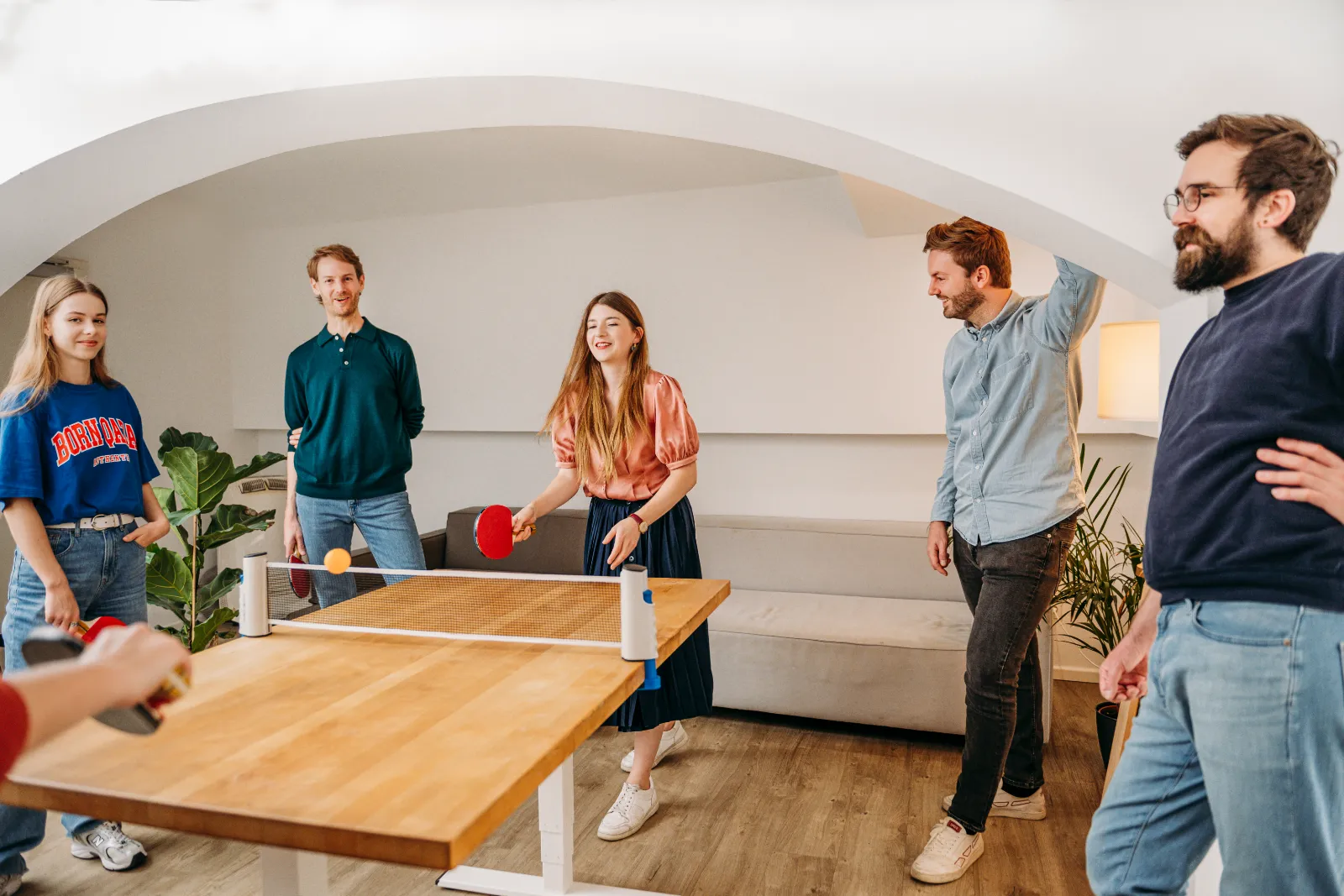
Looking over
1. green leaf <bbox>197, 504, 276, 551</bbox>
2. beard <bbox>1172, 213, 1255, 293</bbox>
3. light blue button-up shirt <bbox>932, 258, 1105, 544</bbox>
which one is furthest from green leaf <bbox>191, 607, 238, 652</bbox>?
beard <bbox>1172, 213, 1255, 293</bbox>

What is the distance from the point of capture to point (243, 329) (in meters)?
5.54

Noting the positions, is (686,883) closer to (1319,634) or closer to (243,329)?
(1319,634)

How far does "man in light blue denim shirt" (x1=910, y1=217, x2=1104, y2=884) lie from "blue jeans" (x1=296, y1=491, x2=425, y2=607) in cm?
182

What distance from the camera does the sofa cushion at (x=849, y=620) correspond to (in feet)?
11.5

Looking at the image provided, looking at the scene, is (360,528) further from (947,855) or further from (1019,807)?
(1019,807)

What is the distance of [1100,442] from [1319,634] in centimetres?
319

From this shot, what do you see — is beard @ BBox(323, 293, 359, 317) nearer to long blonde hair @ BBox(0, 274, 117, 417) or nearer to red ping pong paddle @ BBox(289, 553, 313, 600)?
long blonde hair @ BBox(0, 274, 117, 417)

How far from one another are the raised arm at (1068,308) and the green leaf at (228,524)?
2.98 meters

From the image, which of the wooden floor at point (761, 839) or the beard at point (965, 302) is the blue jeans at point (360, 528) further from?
the beard at point (965, 302)

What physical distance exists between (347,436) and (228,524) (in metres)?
1.06

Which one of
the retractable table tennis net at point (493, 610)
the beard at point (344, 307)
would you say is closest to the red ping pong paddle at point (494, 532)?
the retractable table tennis net at point (493, 610)

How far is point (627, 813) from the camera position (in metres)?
2.74

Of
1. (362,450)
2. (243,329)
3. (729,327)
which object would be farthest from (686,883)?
(243,329)

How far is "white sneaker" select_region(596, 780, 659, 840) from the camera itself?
2.70m
